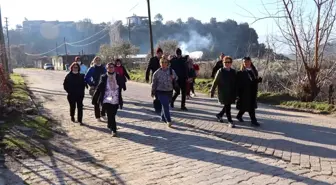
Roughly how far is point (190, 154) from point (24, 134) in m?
3.90

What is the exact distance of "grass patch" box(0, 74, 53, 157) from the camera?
759 centimetres

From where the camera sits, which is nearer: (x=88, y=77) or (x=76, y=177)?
A: (x=76, y=177)

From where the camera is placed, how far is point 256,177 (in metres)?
5.85

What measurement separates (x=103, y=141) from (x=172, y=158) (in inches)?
79.0

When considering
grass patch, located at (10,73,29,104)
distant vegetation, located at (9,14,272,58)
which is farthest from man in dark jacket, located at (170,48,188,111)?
distant vegetation, located at (9,14,272,58)

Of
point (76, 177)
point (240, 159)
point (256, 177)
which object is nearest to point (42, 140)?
point (76, 177)

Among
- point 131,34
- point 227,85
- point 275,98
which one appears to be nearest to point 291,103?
point 275,98

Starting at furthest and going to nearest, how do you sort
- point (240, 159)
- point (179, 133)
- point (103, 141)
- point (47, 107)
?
1. point (47, 107)
2. point (179, 133)
3. point (103, 141)
4. point (240, 159)

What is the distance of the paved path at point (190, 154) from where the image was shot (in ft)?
19.5

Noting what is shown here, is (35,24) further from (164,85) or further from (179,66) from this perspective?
(164,85)

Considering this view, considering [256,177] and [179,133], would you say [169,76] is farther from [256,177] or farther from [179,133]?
[256,177]

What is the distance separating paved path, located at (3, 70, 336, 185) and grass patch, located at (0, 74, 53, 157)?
344 millimetres

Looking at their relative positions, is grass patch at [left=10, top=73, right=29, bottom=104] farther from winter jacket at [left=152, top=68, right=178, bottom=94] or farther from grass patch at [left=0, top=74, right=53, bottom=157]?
winter jacket at [left=152, top=68, right=178, bottom=94]

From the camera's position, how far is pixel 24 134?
8.85m
